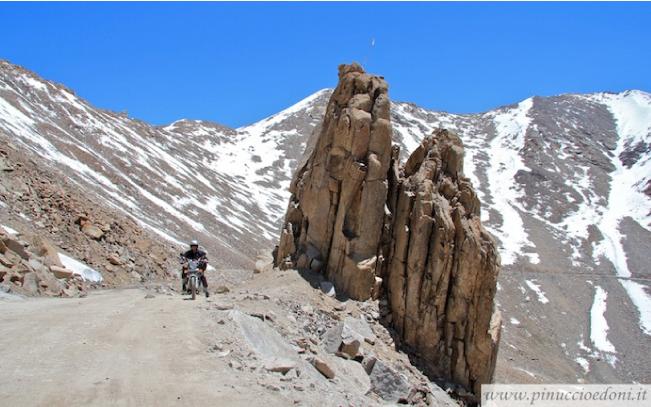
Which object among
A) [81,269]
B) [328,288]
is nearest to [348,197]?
[328,288]

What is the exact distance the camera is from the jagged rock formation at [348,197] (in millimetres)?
23641

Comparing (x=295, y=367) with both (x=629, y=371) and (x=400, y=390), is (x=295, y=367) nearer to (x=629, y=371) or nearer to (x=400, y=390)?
(x=400, y=390)

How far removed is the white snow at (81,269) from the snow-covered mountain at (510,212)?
22633 millimetres

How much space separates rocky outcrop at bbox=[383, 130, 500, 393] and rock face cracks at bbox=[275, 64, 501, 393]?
40mm

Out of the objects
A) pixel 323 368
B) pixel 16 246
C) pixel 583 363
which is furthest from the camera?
pixel 583 363

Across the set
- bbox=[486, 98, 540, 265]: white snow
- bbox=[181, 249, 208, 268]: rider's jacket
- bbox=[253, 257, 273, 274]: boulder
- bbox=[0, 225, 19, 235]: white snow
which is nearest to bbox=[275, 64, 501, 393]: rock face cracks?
bbox=[253, 257, 273, 274]: boulder

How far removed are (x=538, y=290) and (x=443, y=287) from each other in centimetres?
7638

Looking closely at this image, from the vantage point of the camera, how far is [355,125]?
81.8ft

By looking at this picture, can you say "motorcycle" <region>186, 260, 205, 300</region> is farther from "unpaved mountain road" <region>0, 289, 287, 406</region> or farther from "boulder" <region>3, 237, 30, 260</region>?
"boulder" <region>3, 237, 30, 260</region>

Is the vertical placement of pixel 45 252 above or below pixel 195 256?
below

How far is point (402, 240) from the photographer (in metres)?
24.1

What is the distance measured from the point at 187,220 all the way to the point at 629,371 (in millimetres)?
55737

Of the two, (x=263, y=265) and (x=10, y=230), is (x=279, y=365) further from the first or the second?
(x=10, y=230)

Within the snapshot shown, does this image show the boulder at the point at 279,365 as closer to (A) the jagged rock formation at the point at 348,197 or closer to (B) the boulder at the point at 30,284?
(A) the jagged rock formation at the point at 348,197
